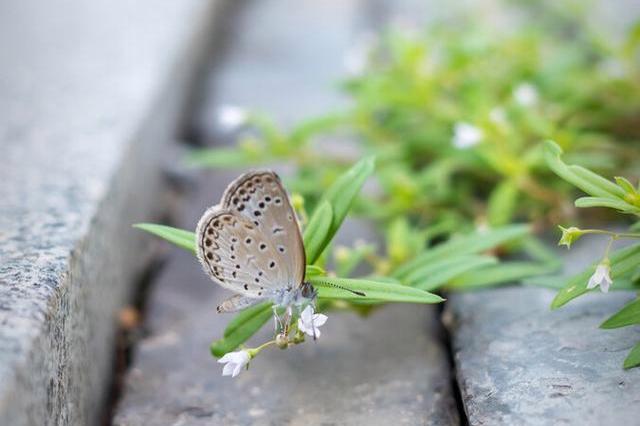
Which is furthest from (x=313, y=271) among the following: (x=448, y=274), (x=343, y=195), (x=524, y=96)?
(x=524, y=96)

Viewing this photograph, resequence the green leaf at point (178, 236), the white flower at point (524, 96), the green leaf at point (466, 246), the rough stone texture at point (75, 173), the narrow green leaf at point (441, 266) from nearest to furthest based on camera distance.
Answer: the rough stone texture at point (75, 173) < the green leaf at point (178, 236) < the narrow green leaf at point (441, 266) < the green leaf at point (466, 246) < the white flower at point (524, 96)

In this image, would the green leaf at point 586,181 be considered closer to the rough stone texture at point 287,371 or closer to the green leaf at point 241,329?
the rough stone texture at point 287,371

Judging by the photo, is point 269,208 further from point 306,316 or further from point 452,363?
point 452,363

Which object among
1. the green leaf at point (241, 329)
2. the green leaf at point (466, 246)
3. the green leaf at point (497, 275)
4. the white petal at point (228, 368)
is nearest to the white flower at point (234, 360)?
the white petal at point (228, 368)

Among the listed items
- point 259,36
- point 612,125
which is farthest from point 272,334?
point 259,36

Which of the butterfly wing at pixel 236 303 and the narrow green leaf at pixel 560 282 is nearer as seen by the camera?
the butterfly wing at pixel 236 303

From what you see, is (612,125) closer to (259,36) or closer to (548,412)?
(548,412)
